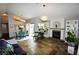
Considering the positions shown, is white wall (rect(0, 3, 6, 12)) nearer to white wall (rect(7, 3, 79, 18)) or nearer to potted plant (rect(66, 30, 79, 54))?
white wall (rect(7, 3, 79, 18))

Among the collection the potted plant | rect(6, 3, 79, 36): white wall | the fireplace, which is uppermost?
rect(6, 3, 79, 36): white wall

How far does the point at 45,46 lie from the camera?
1.92 m

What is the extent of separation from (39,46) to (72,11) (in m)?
0.72

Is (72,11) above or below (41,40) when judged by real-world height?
above

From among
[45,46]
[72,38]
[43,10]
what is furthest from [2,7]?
[72,38]

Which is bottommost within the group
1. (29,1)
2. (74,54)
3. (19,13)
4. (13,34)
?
(74,54)

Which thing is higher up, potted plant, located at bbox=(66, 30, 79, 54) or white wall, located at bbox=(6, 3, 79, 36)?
white wall, located at bbox=(6, 3, 79, 36)

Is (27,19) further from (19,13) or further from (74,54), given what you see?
(74,54)

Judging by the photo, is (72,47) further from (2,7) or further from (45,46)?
(2,7)

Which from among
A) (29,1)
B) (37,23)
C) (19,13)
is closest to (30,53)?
(37,23)

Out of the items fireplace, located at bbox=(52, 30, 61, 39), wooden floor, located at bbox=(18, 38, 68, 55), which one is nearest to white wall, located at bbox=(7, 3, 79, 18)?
fireplace, located at bbox=(52, 30, 61, 39)

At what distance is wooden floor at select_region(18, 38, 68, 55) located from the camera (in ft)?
6.27

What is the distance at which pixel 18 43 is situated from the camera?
191 centimetres

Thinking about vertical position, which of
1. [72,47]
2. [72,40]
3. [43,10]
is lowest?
[72,47]
